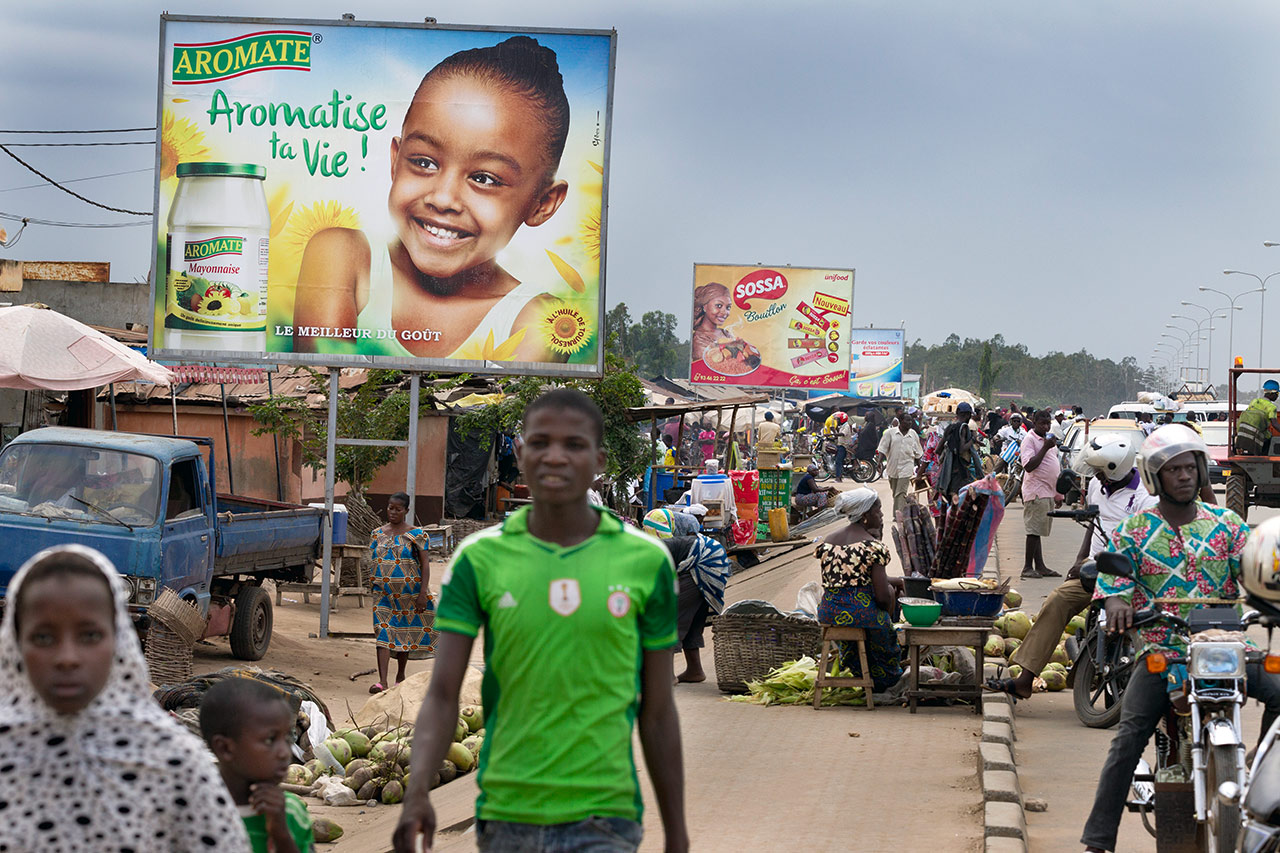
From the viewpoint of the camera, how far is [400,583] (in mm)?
11062

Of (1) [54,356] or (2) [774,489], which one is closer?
(1) [54,356]

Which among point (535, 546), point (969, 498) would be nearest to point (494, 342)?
point (969, 498)

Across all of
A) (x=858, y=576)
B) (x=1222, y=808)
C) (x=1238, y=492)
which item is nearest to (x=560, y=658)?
(x=1222, y=808)

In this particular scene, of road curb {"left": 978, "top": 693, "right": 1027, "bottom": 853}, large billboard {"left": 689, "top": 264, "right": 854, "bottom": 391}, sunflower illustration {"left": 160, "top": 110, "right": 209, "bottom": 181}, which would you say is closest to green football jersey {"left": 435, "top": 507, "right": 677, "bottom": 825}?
road curb {"left": 978, "top": 693, "right": 1027, "bottom": 853}

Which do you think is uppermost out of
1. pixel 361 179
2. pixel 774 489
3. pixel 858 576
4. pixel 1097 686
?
pixel 361 179

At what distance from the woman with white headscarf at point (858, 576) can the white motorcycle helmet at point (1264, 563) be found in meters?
5.02

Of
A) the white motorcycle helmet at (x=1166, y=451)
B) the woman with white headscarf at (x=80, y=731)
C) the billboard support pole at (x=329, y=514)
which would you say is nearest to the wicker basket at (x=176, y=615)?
the billboard support pole at (x=329, y=514)

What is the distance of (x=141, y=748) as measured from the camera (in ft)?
8.01

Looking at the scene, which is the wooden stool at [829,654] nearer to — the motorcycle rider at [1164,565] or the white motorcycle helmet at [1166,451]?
the motorcycle rider at [1164,565]

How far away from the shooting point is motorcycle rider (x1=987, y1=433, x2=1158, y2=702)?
9297 mm

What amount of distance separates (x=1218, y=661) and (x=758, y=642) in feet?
19.2

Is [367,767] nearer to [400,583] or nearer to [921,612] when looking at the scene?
[400,583]

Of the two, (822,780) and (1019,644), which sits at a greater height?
(1019,644)

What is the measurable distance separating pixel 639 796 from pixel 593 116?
38.7 feet
